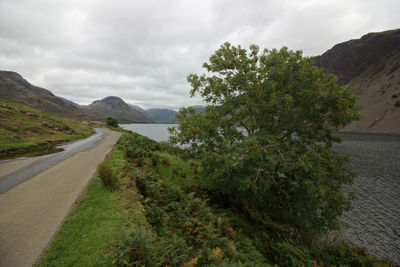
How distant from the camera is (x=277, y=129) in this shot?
Answer: 39.7 feet

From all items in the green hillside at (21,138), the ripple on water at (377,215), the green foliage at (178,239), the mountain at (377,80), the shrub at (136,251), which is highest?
the mountain at (377,80)

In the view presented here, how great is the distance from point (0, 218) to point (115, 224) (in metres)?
5.05

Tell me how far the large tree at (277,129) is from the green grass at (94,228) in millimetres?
5216

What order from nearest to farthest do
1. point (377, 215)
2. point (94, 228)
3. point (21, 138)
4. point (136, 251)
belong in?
1. point (136, 251)
2. point (94, 228)
3. point (377, 215)
4. point (21, 138)

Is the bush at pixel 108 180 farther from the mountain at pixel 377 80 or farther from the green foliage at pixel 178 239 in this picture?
the mountain at pixel 377 80

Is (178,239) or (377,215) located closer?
(178,239)

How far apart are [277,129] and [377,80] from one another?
197987mm

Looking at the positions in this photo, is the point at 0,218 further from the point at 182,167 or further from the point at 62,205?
the point at 182,167

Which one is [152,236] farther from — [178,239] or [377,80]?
[377,80]

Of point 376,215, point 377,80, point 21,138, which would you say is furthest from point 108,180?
point 377,80

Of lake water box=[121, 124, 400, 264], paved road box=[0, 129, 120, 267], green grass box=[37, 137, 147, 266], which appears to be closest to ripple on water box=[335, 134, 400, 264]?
lake water box=[121, 124, 400, 264]

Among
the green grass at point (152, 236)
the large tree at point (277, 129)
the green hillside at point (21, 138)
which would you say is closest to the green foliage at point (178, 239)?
the green grass at point (152, 236)

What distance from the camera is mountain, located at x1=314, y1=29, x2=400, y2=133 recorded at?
93.9 m

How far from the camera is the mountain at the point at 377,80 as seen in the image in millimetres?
93875
